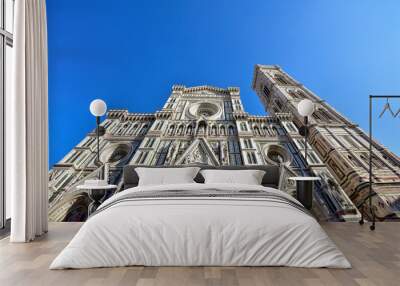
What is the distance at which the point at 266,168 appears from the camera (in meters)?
5.38

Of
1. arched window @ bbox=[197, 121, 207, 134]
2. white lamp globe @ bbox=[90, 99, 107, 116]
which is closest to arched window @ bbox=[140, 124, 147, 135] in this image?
arched window @ bbox=[197, 121, 207, 134]

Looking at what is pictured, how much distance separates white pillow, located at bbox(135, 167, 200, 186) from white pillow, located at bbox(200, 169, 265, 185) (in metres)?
0.26

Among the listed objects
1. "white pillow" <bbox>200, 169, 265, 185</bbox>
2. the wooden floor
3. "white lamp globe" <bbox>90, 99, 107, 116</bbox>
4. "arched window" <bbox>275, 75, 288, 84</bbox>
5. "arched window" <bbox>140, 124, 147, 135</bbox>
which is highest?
"arched window" <bbox>275, 75, 288, 84</bbox>

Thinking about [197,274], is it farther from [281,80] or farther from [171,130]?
[281,80]

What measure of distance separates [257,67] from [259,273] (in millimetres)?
4711

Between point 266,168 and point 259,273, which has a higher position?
point 266,168

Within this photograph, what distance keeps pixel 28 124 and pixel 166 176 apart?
6.40 ft

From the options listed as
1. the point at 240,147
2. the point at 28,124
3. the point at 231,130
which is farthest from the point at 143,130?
the point at 28,124

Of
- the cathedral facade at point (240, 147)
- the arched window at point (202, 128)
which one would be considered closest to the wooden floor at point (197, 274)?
the cathedral facade at point (240, 147)

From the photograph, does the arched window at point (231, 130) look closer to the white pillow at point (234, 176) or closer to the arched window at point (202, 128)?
the arched window at point (202, 128)

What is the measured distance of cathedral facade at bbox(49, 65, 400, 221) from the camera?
19.8 ft

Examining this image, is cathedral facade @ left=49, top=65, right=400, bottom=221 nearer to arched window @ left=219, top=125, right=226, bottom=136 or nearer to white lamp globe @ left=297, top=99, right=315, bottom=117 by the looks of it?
arched window @ left=219, top=125, right=226, bottom=136

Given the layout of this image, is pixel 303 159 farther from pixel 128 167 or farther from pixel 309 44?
pixel 128 167

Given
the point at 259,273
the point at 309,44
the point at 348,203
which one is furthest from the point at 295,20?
the point at 259,273
